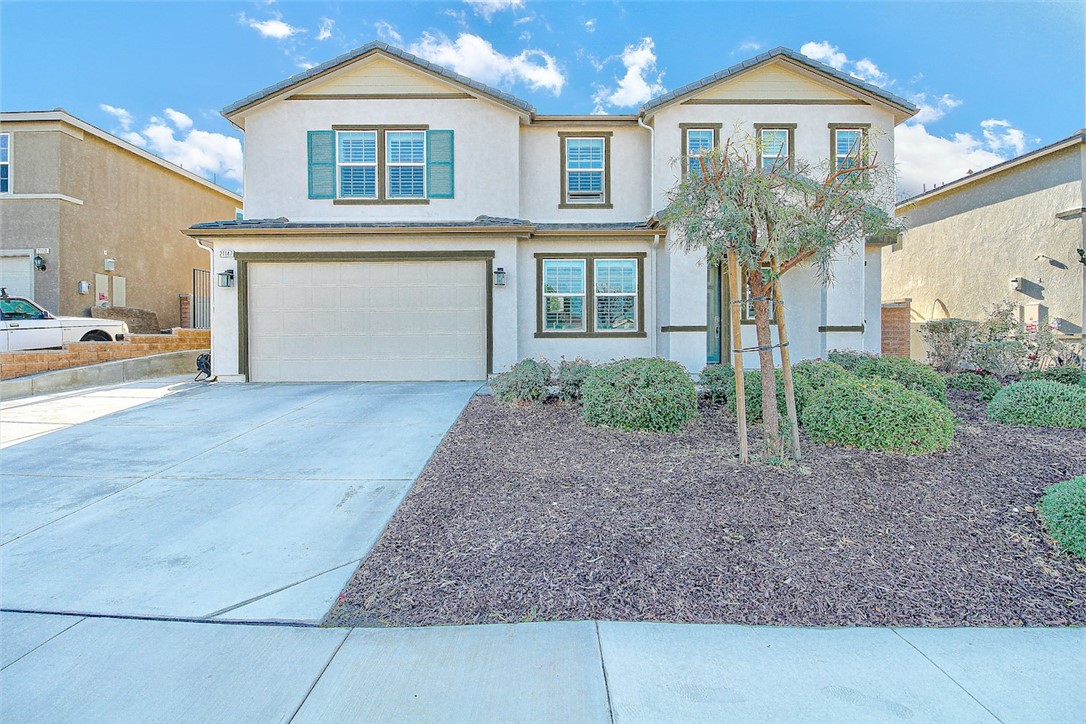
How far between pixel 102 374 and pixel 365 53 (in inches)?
334

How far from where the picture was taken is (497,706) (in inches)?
98.0

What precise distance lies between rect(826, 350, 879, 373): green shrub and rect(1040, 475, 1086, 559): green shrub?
5342mm

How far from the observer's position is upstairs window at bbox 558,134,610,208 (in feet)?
39.9

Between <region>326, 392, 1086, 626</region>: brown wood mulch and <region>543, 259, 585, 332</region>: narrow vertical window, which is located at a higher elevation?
<region>543, 259, 585, 332</region>: narrow vertical window

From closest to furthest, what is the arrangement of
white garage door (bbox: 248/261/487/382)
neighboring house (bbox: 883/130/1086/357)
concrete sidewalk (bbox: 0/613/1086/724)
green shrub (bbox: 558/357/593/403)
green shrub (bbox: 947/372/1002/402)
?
concrete sidewalk (bbox: 0/613/1086/724) < green shrub (bbox: 558/357/593/403) < green shrub (bbox: 947/372/1002/402) < white garage door (bbox: 248/261/487/382) < neighboring house (bbox: 883/130/1086/357)

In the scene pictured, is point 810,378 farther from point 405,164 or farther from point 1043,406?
point 405,164

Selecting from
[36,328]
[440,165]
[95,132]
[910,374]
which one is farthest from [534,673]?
[95,132]

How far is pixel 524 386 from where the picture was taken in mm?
7852

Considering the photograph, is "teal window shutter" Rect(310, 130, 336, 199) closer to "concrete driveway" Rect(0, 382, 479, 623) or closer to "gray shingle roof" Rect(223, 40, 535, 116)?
"gray shingle roof" Rect(223, 40, 535, 116)

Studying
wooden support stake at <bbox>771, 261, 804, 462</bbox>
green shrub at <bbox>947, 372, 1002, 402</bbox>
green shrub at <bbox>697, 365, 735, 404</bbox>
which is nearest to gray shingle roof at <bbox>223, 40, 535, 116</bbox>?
green shrub at <bbox>697, 365, 735, 404</bbox>

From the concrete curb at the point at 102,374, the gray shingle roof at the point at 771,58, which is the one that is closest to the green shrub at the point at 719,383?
the gray shingle roof at the point at 771,58

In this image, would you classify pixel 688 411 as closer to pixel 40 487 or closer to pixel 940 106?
pixel 40 487

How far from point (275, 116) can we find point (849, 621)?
12855 millimetres

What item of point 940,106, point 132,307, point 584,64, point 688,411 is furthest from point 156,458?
point 940,106
